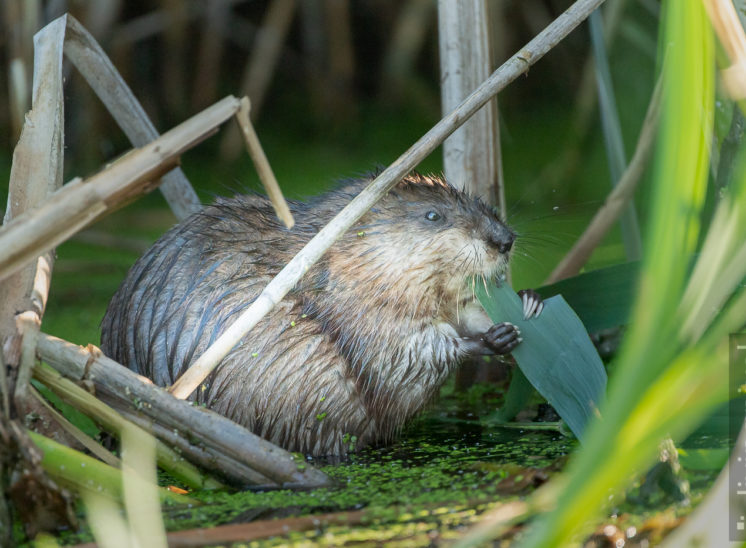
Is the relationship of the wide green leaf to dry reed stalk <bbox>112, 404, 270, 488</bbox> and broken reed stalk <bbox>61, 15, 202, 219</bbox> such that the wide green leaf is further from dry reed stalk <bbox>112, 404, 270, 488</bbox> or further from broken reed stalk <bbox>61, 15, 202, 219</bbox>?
broken reed stalk <bbox>61, 15, 202, 219</bbox>

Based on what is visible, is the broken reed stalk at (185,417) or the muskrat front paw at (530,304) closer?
the broken reed stalk at (185,417)

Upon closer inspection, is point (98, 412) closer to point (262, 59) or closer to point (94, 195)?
point (94, 195)

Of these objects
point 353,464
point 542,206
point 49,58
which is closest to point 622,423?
point 353,464

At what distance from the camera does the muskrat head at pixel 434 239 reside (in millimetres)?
2277

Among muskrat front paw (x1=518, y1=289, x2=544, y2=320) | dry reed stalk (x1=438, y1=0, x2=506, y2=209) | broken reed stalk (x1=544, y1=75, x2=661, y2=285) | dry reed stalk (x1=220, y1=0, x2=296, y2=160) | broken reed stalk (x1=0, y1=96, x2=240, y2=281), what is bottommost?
muskrat front paw (x1=518, y1=289, x2=544, y2=320)

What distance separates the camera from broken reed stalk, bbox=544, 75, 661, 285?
2.62 meters

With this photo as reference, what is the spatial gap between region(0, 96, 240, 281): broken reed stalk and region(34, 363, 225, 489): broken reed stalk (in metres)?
0.30

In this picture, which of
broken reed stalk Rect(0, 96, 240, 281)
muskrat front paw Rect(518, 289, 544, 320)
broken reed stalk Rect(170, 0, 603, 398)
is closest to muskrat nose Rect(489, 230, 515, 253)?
muskrat front paw Rect(518, 289, 544, 320)

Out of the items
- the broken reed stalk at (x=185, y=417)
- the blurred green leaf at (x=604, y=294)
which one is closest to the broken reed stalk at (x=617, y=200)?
the blurred green leaf at (x=604, y=294)

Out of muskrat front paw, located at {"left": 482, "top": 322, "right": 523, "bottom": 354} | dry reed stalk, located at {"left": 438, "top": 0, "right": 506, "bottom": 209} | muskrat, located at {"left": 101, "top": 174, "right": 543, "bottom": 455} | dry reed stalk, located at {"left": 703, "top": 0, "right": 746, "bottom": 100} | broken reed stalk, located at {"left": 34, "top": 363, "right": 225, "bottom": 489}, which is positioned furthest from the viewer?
dry reed stalk, located at {"left": 438, "top": 0, "right": 506, "bottom": 209}

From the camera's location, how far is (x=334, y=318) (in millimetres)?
2311

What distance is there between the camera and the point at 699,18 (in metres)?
1.37

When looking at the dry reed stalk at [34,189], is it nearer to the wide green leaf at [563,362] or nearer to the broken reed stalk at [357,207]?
the broken reed stalk at [357,207]

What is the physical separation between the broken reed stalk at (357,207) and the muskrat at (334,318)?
11.6 inches
